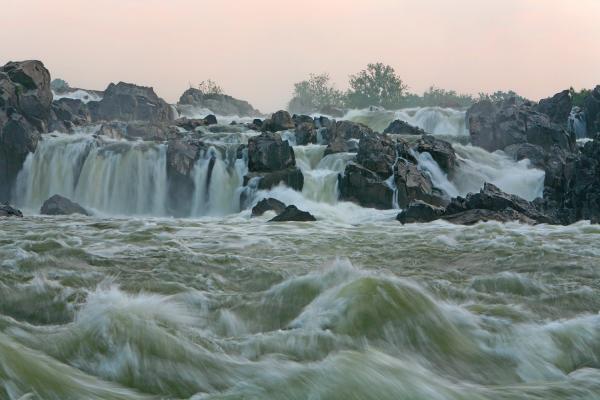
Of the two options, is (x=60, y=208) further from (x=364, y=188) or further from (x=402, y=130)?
(x=402, y=130)

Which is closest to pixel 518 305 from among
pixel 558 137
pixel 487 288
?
pixel 487 288

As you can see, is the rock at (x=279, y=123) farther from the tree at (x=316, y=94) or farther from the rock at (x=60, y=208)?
the tree at (x=316, y=94)

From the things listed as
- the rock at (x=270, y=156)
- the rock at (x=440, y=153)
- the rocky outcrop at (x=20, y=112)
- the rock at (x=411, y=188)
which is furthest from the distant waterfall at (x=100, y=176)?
the rock at (x=440, y=153)

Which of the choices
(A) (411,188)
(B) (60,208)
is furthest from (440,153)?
(B) (60,208)

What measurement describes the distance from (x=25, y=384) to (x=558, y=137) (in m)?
36.0

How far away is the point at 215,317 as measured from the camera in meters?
6.45

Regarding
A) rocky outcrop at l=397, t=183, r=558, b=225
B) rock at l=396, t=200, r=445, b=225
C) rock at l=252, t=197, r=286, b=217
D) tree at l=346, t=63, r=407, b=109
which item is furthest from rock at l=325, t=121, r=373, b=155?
tree at l=346, t=63, r=407, b=109

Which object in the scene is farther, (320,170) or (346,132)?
(346,132)

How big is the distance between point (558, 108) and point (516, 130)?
7401mm

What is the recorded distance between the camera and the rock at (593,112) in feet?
140

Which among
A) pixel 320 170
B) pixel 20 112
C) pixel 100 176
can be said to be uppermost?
pixel 20 112

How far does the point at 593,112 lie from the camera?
4312 centimetres

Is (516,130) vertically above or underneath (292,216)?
above

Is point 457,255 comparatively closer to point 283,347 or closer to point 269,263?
point 269,263
